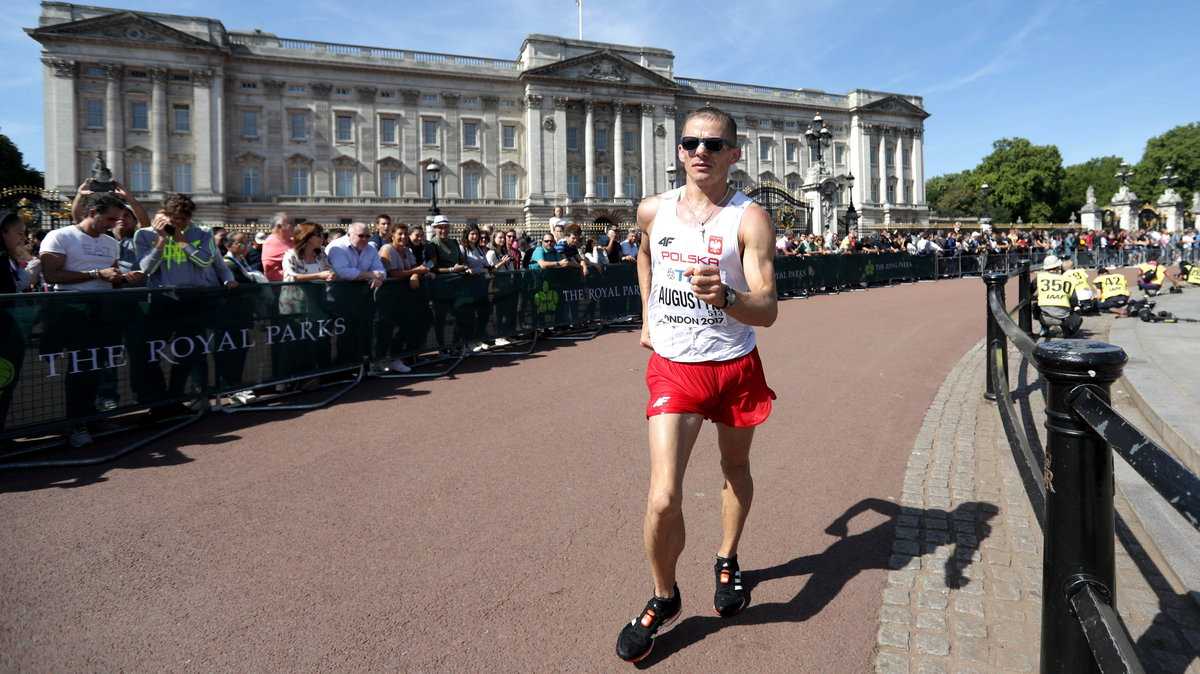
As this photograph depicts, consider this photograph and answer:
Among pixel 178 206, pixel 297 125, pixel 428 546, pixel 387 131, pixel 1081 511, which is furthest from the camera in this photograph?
pixel 387 131

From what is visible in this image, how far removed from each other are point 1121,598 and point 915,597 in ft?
3.02

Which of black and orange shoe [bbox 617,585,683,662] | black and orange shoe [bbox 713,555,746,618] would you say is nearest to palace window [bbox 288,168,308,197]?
black and orange shoe [bbox 713,555,746,618]

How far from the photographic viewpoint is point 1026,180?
8088cm

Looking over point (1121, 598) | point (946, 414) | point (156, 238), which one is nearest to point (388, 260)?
point (156, 238)

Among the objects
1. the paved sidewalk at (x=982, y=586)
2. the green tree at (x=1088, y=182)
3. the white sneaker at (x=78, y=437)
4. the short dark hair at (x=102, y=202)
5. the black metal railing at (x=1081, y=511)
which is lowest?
the paved sidewalk at (x=982, y=586)

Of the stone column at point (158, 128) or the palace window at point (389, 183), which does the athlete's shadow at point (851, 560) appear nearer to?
the palace window at point (389, 183)

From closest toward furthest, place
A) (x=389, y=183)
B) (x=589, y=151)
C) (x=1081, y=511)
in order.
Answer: (x=1081, y=511), (x=389, y=183), (x=589, y=151)

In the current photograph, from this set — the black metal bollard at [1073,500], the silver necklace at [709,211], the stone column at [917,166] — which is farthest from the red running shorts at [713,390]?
the stone column at [917,166]

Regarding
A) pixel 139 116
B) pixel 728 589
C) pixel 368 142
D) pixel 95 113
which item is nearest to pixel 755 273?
pixel 728 589

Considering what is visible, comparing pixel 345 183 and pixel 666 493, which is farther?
pixel 345 183

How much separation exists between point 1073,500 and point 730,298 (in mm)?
1242

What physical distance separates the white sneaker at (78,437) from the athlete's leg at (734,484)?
575 cm

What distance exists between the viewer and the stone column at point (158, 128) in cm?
4797

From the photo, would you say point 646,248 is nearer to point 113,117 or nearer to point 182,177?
point 182,177
